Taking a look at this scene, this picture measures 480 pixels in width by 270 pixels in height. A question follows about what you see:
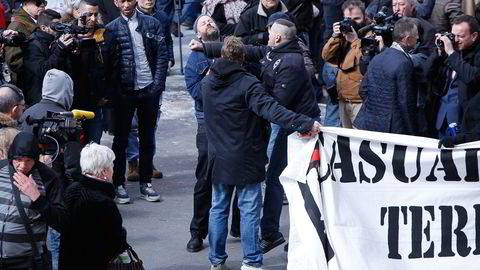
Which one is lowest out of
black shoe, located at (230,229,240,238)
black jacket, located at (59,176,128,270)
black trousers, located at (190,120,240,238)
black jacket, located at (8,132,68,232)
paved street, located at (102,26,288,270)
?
paved street, located at (102,26,288,270)

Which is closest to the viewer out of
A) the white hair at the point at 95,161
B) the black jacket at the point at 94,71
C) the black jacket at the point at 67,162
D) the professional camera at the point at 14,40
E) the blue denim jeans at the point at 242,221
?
the white hair at the point at 95,161

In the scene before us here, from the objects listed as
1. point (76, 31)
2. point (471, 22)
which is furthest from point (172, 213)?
point (471, 22)

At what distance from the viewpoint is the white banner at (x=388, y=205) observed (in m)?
8.30

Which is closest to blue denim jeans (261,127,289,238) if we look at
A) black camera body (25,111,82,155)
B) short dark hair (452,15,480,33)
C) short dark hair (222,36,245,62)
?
short dark hair (222,36,245,62)

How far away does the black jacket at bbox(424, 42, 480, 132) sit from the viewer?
1022cm

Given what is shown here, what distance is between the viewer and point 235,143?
9195 mm

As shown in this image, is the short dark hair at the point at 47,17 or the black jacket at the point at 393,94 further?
the short dark hair at the point at 47,17

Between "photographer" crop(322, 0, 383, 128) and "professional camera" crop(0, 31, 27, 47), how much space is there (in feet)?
9.72

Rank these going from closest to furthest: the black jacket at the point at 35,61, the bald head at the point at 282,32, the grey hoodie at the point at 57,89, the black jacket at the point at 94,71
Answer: the grey hoodie at the point at 57,89
the bald head at the point at 282,32
the black jacket at the point at 94,71
the black jacket at the point at 35,61

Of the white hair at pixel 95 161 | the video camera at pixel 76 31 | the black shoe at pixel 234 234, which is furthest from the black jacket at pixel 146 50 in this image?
the white hair at pixel 95 161

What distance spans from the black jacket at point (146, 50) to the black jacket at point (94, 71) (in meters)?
0.10

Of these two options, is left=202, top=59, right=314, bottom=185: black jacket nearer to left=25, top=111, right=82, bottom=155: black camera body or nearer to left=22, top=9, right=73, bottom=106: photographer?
left=25, top=111, right=82, bottom=155: black camera body

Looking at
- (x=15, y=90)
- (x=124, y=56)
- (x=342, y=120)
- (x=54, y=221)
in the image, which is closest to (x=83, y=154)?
(x=54, y=221)

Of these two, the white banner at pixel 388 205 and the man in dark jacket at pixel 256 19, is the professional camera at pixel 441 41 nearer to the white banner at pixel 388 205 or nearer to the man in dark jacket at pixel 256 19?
the white banner at pixel 388 205
